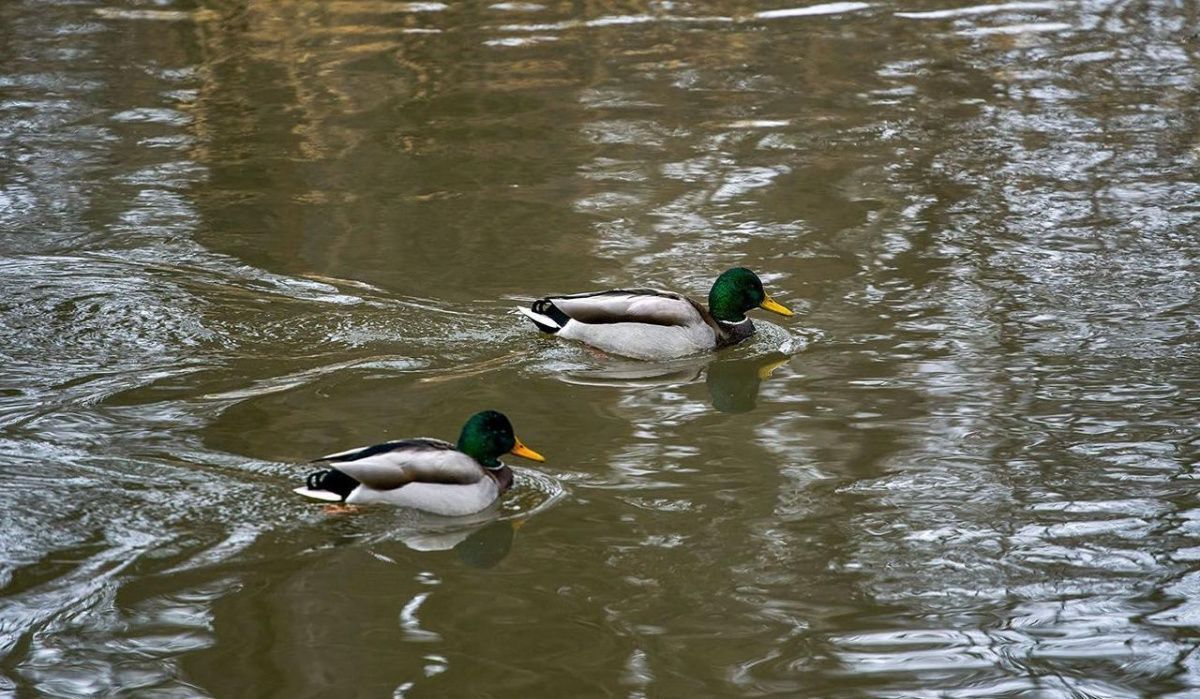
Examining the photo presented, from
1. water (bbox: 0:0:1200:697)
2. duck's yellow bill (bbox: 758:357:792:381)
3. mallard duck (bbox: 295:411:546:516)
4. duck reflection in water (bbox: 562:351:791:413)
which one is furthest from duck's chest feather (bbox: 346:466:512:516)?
duck's yellow bill (bbox: 758:357:792:381)

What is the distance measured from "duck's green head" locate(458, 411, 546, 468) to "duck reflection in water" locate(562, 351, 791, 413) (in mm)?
1788

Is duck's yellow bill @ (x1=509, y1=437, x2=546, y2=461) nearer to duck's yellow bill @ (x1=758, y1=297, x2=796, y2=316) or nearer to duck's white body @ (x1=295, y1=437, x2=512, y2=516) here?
duck's white body @ (x1=295, y1=437, x2=512, y2=516)

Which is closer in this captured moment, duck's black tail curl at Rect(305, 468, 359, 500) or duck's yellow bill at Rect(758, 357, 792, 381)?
duck's black tail curl at Rect(305, 468, 359, 500)

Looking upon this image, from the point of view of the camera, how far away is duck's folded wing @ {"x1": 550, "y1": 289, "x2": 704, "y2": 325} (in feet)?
31.8

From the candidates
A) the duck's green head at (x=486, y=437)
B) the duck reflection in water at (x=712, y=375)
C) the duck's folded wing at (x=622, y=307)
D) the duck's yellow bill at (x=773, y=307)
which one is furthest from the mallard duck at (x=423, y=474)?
the duck's yellow bill at (x=773, y=307)

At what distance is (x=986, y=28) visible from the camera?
60.3 ft

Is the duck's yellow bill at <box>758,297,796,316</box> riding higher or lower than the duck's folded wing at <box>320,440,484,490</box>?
lower

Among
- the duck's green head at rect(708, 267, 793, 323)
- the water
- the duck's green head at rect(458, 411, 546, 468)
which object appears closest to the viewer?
the water

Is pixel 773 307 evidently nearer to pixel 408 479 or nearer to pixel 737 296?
pixel 737 296

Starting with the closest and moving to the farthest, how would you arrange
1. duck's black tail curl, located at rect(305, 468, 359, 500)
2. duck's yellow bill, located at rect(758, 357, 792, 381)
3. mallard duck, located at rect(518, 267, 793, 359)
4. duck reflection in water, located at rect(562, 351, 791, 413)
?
duck's black tail curl, located at rect(305, 468, 359, 500), duck reflection in water, located at rect(562, 351, 791, 413), duck's yellow bill, located at rect(758, 357, 792, 381), mallard duck, located at rect(518, 267, 793, 359)

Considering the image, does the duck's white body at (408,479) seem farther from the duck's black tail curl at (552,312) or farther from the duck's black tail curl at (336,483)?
the duck's black tail curl at (552,312)

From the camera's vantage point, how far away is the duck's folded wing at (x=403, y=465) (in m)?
7.26

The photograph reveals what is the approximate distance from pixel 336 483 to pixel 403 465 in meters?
0.30

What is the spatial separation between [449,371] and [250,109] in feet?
22.7
